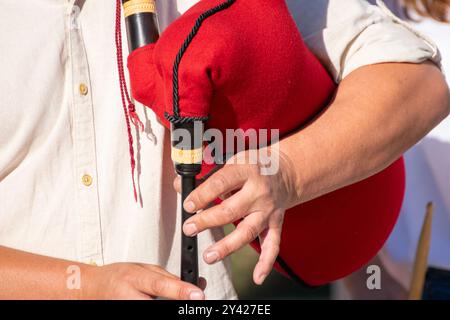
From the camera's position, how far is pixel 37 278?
26.8 inches

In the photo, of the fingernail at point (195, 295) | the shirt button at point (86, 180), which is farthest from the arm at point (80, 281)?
the shirt button at point (86, 180)

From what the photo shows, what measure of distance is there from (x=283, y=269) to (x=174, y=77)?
345 mm

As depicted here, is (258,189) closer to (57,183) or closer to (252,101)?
(252,101)

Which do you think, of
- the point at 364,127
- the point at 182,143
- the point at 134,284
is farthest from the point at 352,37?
the point at 134,284

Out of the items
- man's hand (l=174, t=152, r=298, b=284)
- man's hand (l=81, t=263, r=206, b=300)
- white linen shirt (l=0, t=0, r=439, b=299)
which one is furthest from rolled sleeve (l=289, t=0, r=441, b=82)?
man's hand (l=81, t=263, r=206, b=300)

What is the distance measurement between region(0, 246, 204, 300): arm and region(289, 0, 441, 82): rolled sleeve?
32 centimetres

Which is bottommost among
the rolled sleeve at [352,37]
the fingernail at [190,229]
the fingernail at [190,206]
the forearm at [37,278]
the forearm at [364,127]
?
the forearm at [37,278]

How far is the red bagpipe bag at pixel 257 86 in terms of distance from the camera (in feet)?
1.86

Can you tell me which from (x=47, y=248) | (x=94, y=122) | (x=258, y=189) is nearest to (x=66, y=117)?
(x=94, y=122)

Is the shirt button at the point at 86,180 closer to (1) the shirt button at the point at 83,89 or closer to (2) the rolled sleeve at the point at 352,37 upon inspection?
(1) the shirt button at the point at 83,89

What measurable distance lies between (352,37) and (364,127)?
5.1 inches

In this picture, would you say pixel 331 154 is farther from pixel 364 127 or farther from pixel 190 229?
pixel 190 229

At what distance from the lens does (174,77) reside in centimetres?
56

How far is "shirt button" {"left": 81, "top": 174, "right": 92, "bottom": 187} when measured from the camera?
761 mm
